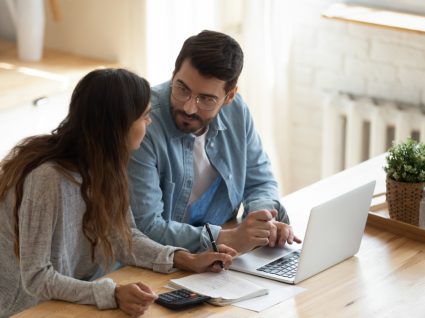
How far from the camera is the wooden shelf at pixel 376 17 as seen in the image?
3604 mm

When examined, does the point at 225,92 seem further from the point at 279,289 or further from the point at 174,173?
the point at 279,289

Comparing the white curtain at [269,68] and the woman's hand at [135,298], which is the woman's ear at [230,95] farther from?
the white curtain at [269,68]

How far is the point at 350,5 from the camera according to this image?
386 centimetres

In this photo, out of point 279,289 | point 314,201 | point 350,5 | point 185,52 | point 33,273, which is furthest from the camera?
point 350,5

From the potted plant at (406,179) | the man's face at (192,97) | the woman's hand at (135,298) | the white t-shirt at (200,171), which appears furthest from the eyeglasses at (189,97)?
the woman's hand at (135,298)

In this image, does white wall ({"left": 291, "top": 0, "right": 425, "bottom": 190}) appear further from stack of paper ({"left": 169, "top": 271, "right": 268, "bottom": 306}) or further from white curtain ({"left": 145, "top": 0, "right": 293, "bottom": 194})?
stack of paper ({"left": 169, "top": 271, "right": 268, "bottom": 306})

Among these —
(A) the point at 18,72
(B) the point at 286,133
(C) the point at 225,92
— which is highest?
(C) the point at 225,92

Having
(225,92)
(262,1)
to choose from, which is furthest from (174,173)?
(262,1)

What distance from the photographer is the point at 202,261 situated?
231cm

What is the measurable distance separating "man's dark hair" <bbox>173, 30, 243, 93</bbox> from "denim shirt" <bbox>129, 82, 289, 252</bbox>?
13cm

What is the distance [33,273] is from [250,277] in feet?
1.76

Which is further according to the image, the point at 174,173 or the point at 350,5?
the point at 350,5

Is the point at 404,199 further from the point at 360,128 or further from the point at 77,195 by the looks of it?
the point at 360,128

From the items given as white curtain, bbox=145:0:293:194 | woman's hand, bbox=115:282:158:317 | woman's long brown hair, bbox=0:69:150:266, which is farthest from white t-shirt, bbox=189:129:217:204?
white curtain, bbox=145:0:293:194
